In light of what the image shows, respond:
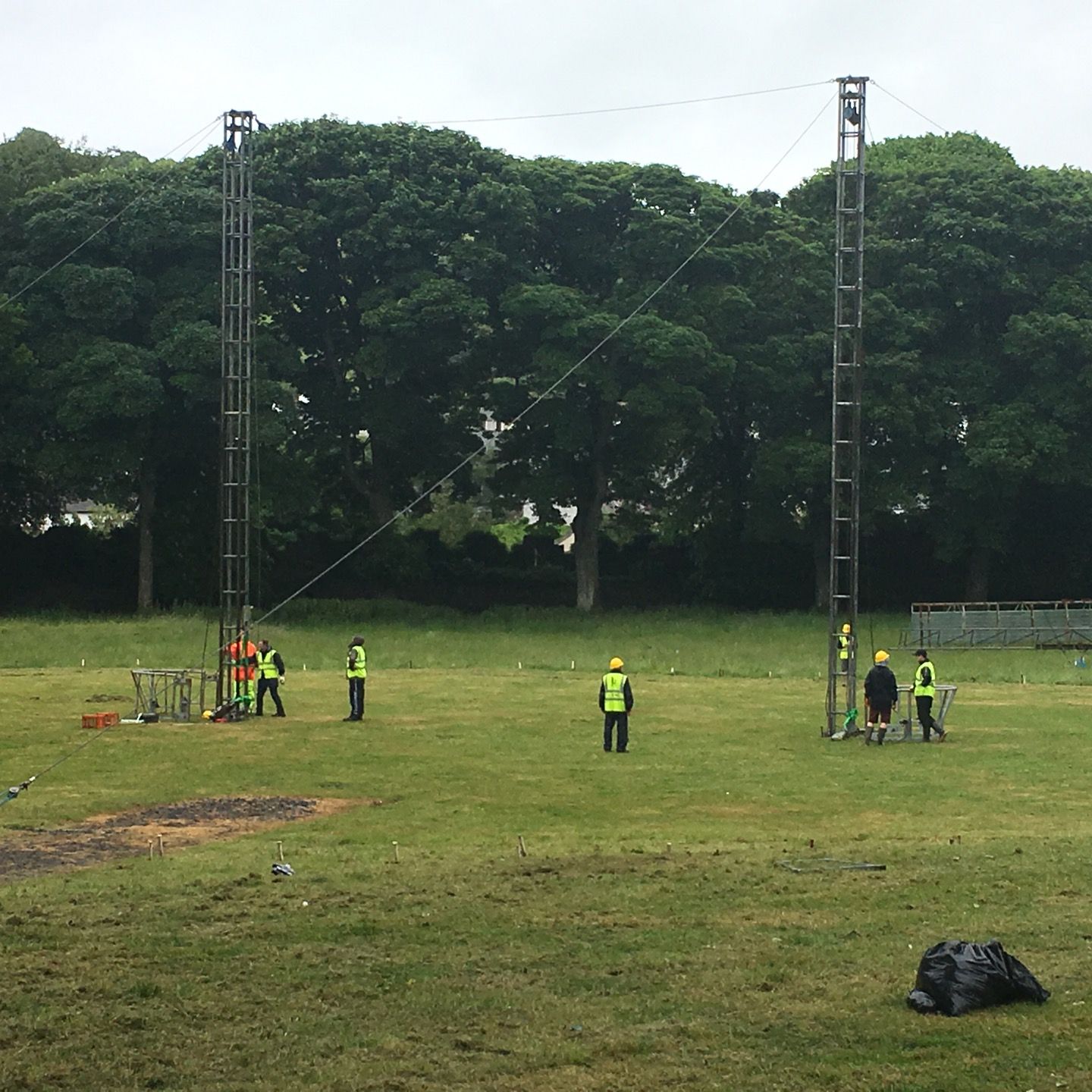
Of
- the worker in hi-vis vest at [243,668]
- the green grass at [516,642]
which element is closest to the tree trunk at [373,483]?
the green grass at [516,642]

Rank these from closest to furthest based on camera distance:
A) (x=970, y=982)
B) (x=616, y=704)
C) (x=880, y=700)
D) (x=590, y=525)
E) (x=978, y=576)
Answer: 1. (x=970, y=982)
2. (x=616, y=704)
3. (x=880, y=700)
4. (x=590, y=525)
5. (x=978, y=576)

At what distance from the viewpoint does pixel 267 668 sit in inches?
1342

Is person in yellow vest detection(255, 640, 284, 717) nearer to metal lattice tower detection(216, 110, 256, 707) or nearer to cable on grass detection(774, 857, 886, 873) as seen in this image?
metal lattice tower detection(216, 110, 256, 707)

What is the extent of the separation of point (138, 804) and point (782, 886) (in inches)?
393

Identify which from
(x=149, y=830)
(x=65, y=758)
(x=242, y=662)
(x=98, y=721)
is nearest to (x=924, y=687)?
(x=242, y=662)

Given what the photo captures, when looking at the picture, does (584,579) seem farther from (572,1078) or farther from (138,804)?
(572,1078)

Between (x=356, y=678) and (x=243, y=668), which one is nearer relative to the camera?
(x=356, y=678)

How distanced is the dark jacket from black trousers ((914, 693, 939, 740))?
1.44 feet

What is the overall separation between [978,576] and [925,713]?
1530 inches

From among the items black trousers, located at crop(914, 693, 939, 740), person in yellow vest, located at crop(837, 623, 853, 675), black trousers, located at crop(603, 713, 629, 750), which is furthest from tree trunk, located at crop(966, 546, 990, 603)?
black trousers, located at crop(603, 713, 629, 750)

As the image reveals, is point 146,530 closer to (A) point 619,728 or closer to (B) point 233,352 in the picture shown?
(B) point 233,352

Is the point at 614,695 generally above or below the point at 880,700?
above

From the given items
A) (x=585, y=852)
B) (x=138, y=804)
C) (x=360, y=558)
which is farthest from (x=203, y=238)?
(x=585, y=852)

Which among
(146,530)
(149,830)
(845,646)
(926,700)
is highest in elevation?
(146,530)
